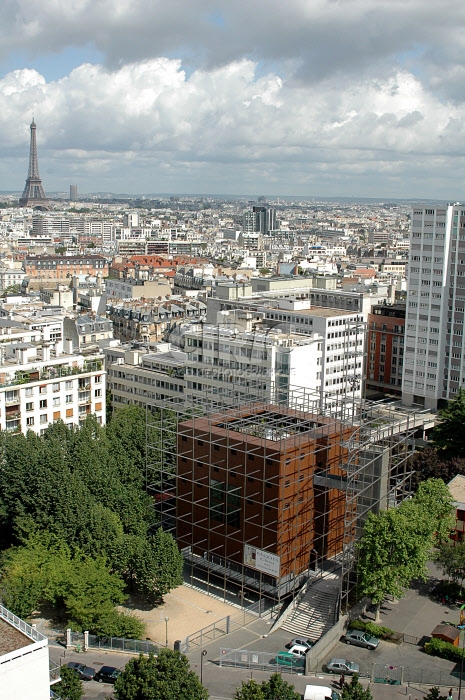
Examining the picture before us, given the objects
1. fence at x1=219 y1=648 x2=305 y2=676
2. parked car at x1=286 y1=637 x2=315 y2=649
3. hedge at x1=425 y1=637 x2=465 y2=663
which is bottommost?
fence at x1=219 y1=648 x2=305 y2=676

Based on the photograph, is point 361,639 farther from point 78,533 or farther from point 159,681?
point 78,533

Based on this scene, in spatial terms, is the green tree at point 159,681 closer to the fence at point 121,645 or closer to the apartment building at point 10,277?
the fence at point 121,645

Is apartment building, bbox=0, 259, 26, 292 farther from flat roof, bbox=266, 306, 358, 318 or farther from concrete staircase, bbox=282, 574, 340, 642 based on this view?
concrete staircase, bbox=282, 574, 340, 642

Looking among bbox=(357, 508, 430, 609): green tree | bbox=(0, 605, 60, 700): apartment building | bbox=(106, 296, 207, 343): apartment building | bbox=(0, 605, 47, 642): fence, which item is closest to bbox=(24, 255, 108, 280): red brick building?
bbox=(106, 296, 207, 343): apartment building

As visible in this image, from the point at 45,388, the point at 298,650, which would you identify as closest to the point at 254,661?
the point at 298,650

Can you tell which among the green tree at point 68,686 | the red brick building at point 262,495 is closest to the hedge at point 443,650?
the red brick building at point 262,495

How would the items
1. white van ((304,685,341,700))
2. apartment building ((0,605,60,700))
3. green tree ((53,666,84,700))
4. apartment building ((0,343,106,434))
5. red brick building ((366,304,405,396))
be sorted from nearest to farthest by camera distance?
apartment building ((0,605,60,700)) → green tree ((53,666,84,700)) → white van ((304,685,341,700)) → apartment building ((0,343,106,434)) → red brick building ((366,304,405,396))
